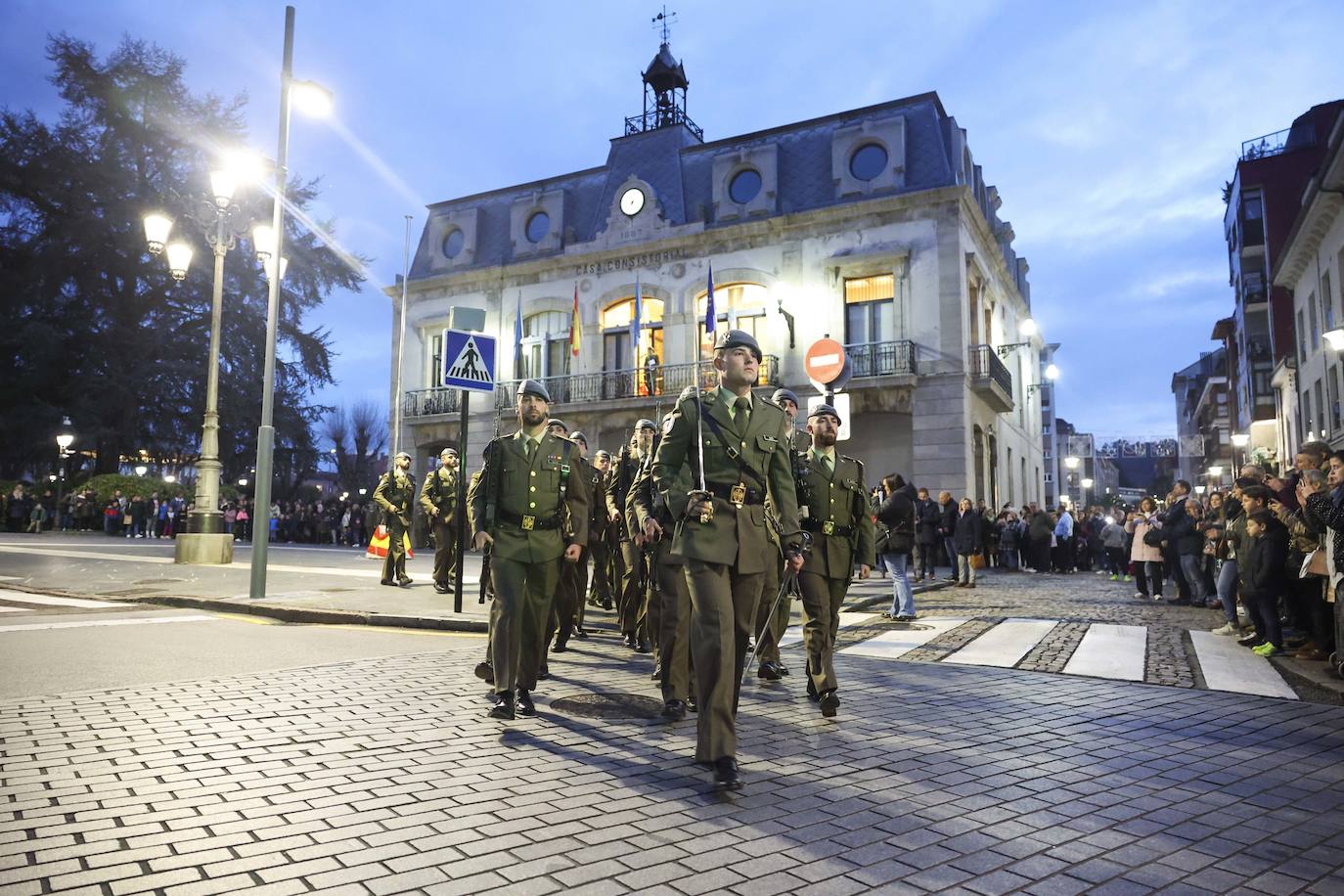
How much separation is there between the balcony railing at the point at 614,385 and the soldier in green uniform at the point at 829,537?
19.9 metres

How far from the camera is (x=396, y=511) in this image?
13.2 meters

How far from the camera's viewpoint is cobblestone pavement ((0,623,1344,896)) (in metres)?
2.95

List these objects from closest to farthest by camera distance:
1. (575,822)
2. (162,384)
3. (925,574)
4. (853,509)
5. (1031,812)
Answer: (575,822) → (1031,812) → (853,509) → (925,574) → (162,384)

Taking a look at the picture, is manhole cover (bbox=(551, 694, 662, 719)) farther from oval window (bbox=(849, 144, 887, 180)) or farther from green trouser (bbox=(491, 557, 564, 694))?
oval window (bbox=(849, 144, 887, 180))

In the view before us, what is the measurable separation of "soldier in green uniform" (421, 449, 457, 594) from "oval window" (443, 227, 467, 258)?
73.8 feet

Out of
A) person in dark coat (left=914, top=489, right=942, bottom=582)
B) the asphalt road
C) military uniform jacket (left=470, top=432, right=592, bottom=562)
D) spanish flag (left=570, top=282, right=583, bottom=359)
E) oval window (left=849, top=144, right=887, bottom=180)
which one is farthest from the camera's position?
spanish flag (left=570, top=282, right=583, bottom=359)

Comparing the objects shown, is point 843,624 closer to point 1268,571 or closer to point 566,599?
point 566,599

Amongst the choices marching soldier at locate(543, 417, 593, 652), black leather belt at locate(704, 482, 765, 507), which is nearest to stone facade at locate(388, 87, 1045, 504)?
marching soldier at locate(543, 417, 593, 652)

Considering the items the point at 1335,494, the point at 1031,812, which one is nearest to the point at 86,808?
the point at 1031,812

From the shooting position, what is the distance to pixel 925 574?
66.8 feet

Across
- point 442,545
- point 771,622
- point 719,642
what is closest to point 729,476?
point 719,642

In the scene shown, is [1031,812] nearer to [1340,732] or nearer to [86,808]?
[1340,732]

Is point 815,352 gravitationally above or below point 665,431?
above

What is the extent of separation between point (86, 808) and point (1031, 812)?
3823 mm
